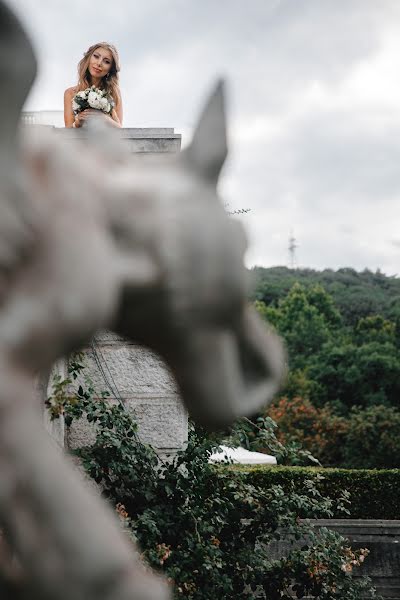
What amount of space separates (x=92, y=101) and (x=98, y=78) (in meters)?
0.19

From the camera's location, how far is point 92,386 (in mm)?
4605

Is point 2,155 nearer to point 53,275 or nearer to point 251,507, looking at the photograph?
point 53,275

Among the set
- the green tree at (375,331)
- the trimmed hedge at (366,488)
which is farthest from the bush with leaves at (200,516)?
the green tree at (375,331)

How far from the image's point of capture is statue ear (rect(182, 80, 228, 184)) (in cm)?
101

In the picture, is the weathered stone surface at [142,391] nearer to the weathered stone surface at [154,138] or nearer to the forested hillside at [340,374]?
the weathered stone surface at [154,138]

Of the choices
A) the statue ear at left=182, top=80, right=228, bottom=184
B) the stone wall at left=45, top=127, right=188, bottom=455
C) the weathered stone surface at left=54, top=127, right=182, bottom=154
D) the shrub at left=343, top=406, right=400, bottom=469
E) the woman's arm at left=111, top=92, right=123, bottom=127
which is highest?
the woman's arm at left=111, top=92, right=123, bottom=127

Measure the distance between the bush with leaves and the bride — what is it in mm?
1852

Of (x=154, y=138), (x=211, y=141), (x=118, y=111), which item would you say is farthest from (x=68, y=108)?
(x=211, y=141)

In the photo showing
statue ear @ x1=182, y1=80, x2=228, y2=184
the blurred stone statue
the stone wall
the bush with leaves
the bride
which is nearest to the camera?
the blurred stone statue

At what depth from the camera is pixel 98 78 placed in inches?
209

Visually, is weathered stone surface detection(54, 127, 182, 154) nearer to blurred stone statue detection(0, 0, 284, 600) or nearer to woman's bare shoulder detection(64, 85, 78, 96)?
woman's bare shoulder detection(64, 85, 78, 96)

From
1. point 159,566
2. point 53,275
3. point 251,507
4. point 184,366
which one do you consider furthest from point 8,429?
point 251,507

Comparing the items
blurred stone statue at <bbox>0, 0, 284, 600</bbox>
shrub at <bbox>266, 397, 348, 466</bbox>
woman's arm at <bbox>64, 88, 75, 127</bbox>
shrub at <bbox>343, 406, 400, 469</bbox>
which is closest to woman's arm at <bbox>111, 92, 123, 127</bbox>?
woman's arm at <bbox>64, 88, 75, 127</bbox>

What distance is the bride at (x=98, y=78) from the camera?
5.15 meters
